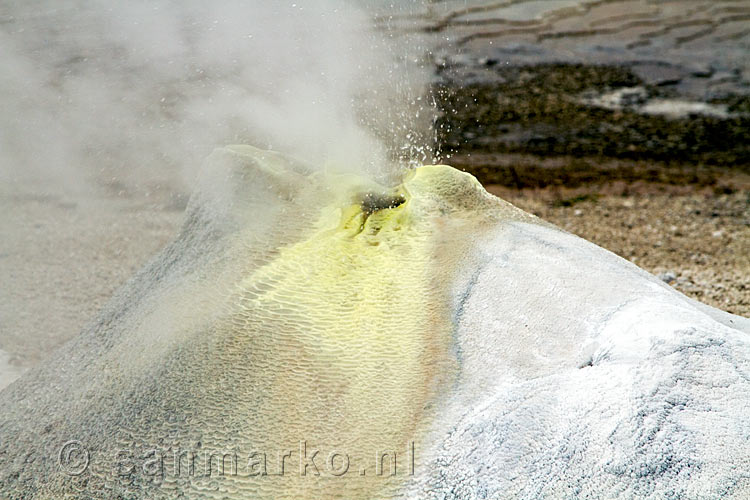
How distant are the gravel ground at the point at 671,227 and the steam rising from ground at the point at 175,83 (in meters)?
0.71

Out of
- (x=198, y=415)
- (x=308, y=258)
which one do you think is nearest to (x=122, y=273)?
(x=308, y=258)

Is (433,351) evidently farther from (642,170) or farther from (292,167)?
(642,170)

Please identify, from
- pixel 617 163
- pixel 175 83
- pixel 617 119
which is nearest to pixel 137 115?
pixel 175 83

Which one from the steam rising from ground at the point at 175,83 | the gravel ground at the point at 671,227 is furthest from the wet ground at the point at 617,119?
the steam rising from ground at the point at 175,83

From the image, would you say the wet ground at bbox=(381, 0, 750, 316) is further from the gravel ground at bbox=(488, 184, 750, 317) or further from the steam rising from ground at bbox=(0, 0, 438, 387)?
the steam rising from ground at bbox=(0, 0, 438, 387)

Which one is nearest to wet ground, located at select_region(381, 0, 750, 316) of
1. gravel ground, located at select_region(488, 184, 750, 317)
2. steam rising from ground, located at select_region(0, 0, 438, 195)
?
gravel ground, located at select_region(488, 184, 750, 317)

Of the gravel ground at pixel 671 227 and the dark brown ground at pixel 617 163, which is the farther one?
the dark brown ground at pixel 617 163

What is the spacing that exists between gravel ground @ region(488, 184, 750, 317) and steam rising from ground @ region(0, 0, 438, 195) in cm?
71

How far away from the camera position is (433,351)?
97cm

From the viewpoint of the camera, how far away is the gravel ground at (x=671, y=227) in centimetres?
233

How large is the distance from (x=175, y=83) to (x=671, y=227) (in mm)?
2171

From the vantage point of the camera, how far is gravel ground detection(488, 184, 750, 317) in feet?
7.64

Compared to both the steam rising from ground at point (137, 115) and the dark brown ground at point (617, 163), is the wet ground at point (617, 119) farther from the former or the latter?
the steam rising from ground at point (137, 115)

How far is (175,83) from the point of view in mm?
2758
